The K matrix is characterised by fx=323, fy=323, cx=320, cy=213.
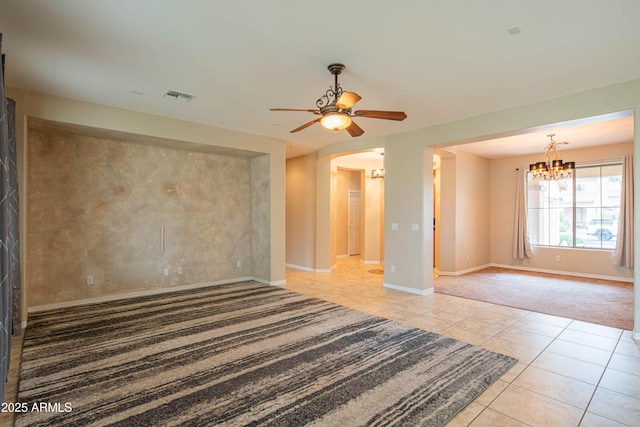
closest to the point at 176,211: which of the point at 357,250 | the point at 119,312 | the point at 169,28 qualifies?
the point at 119,312

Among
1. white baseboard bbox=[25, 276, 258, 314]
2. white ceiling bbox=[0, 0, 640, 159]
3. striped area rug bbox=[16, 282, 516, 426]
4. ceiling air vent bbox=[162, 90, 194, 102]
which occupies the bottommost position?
striped area rug bbox=[16, 282, 516, 426]

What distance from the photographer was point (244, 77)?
3.51 metres

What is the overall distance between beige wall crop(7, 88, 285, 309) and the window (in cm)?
644

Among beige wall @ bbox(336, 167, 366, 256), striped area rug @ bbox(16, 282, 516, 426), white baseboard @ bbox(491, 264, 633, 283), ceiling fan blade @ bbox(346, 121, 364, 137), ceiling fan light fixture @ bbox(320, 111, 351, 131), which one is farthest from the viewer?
beige wall @ bbox(336, 167, 366, 256)

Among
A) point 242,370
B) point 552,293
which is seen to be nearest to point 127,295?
point 242,370

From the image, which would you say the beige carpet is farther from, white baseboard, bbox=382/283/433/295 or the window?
the window

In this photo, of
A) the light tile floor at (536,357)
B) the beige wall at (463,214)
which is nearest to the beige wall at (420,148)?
the light tile floor at (536,357)

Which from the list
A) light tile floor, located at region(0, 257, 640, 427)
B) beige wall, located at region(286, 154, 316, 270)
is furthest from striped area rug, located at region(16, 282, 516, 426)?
beige wall, located at region(286, 154, 316, 270)

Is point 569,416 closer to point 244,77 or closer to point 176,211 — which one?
point 244,77

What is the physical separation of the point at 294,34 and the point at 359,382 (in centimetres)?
291

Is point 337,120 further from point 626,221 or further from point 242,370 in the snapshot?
point 626,221

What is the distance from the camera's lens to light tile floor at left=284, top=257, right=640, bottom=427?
2.27 metres

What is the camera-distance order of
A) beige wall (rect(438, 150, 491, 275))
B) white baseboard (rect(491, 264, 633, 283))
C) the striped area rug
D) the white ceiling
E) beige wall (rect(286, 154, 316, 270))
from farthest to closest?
beige wall (rect(286, 154, 316, 270))
beige wall (rect(438, 150, 491, 275))
white baseboard (rect(491, 264, 633, 283))
the white ceiling
the striped area rug

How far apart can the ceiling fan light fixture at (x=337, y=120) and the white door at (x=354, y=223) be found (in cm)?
753
